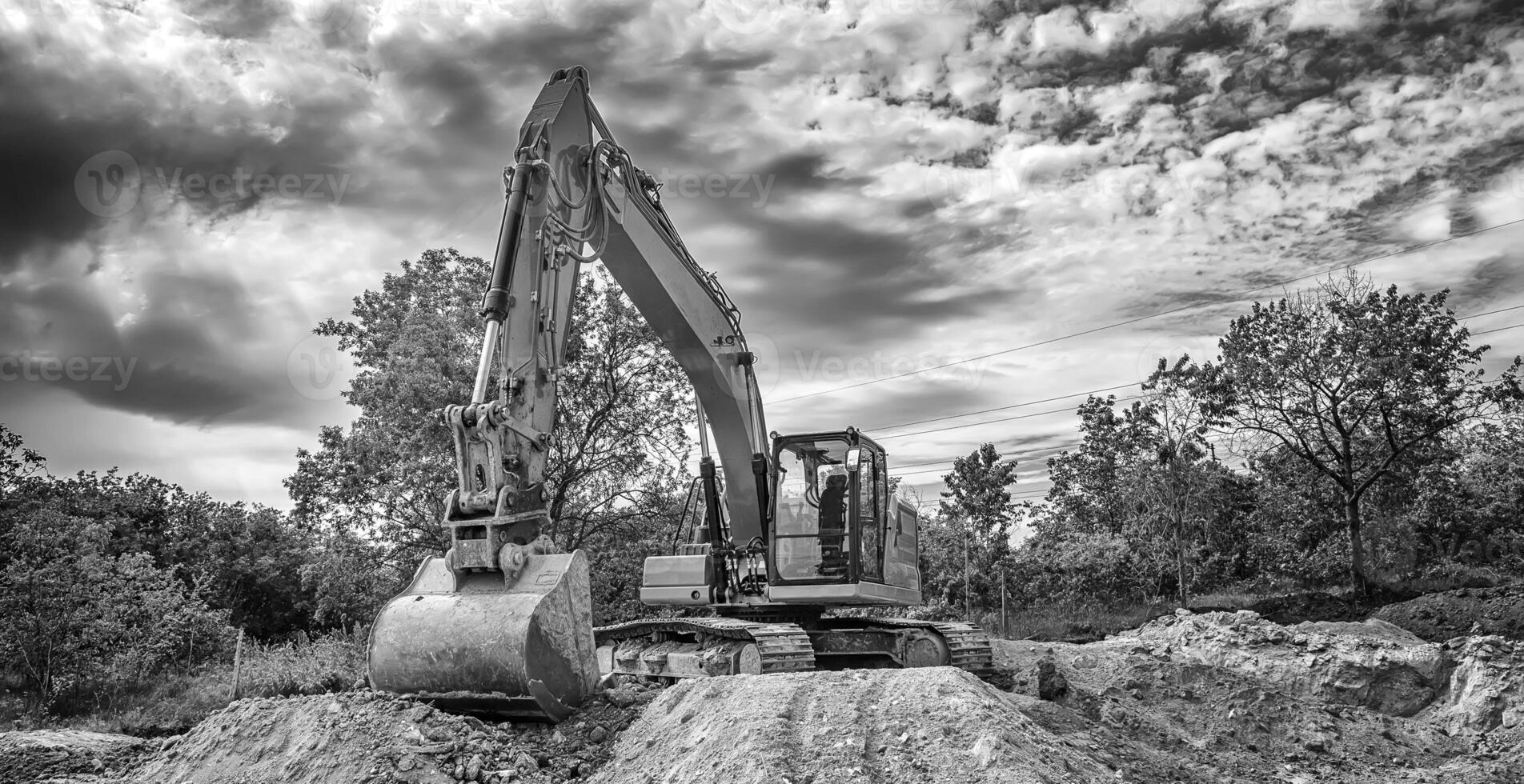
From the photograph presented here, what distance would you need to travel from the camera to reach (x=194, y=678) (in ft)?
61.4

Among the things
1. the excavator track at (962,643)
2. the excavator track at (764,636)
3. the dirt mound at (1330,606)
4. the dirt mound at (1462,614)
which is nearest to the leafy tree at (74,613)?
the excavator track at (764,636)

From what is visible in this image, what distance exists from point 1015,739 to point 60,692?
16460mm

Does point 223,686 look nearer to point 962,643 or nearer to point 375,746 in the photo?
point 375,746

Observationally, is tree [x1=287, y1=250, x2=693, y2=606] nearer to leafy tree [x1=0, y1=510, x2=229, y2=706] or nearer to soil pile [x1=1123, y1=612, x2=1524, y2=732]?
leafy tree [x1=0, y1=510, x2=229, y2=706]

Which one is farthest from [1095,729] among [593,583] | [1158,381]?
[1158,381]

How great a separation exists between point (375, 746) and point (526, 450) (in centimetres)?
225

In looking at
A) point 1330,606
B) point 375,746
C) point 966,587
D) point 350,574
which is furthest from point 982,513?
point 375,746

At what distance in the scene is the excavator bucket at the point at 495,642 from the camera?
6.55m

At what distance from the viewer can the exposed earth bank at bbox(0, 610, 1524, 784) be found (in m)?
5.85

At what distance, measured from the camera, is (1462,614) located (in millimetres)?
16297

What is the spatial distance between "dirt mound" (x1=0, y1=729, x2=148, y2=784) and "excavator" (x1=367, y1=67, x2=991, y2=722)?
2366mm

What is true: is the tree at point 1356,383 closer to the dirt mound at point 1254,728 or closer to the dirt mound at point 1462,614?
the dirt mound at point 1462,614

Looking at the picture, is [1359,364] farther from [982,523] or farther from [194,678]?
[194,678]

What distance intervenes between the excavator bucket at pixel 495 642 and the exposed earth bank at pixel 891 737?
0.21 meters
